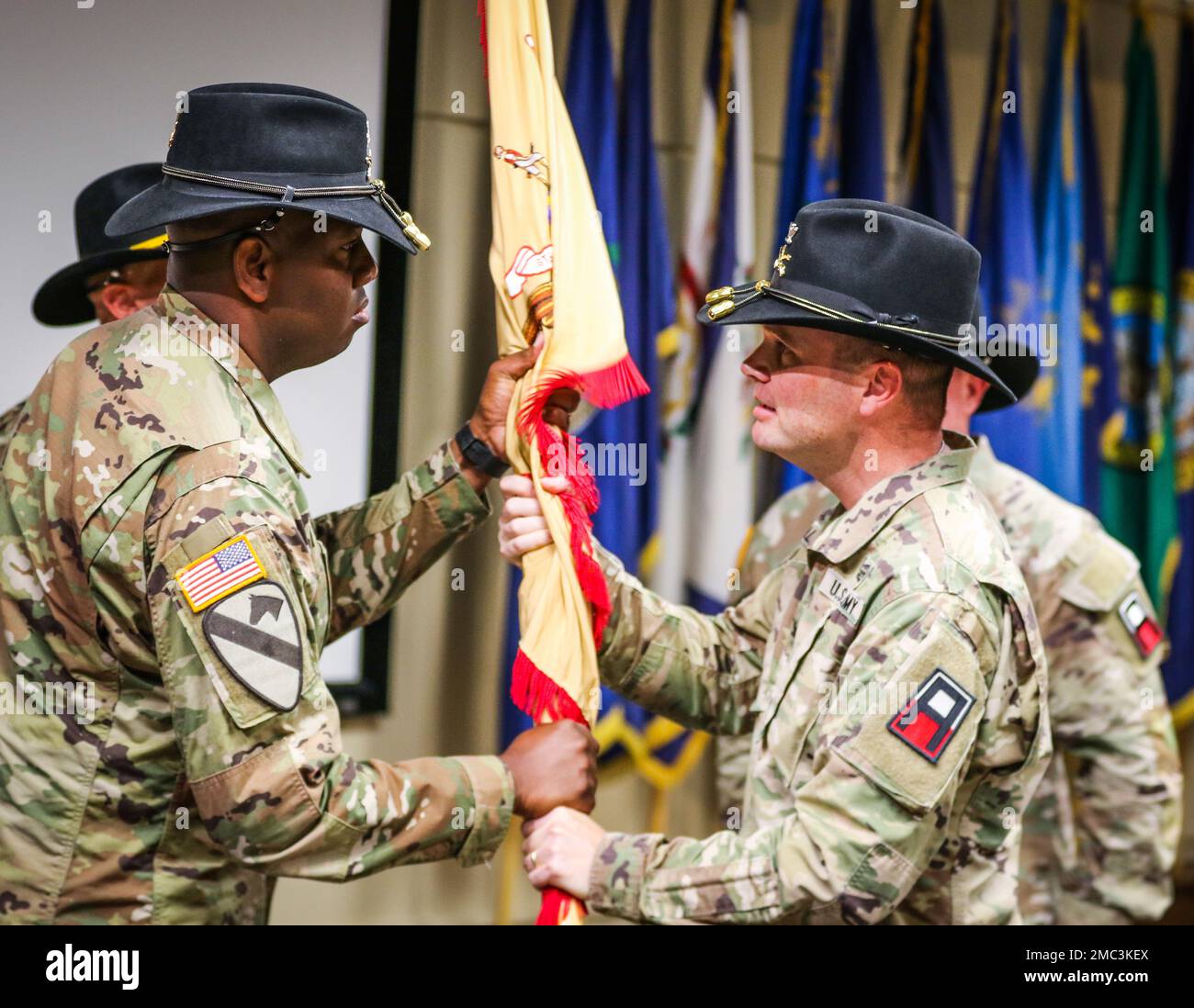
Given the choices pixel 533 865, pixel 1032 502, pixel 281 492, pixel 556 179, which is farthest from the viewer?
pixel 1032 502

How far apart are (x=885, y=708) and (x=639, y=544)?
1406 millimetres

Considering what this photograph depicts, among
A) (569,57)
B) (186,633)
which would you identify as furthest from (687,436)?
(186,633)

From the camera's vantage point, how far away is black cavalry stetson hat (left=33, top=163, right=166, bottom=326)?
2270mm

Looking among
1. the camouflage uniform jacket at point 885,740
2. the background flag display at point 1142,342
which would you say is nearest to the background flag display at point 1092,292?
the background flag display at point 1142,342

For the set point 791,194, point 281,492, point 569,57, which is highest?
point 569,57

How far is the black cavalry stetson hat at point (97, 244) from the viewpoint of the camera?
227cm

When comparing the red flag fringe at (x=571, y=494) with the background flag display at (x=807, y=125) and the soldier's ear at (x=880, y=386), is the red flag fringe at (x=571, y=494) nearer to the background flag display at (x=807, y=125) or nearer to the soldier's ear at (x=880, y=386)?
the soldier's ear at (x=880, y=386)

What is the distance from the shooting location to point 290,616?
1466 millimetres

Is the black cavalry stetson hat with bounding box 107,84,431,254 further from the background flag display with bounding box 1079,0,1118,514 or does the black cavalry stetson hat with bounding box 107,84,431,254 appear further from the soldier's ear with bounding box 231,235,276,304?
the background flag display with bounding box 1079,0,1118,514

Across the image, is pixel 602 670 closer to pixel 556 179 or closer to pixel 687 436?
pixel 556 179

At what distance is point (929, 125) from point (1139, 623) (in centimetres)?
143

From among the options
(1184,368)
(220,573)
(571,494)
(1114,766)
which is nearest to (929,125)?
(1184,368)

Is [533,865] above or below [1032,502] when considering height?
below

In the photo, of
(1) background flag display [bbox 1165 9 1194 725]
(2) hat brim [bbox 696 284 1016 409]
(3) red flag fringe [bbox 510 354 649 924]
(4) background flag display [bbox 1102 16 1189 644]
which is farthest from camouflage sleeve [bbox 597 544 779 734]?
(1) background flag display [bbox 1165 9 1194 725]
